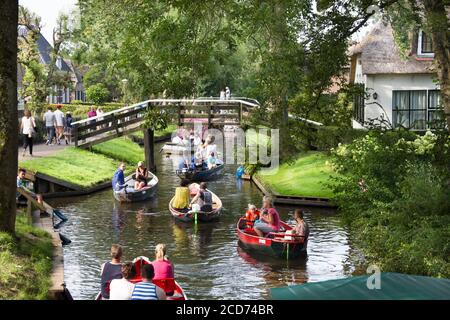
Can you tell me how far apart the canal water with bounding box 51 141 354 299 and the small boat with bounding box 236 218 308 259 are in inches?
8.3

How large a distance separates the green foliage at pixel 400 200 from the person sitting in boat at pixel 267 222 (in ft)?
9.09

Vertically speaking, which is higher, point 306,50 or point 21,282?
point 306,50

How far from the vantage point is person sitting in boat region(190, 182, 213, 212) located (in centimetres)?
2755

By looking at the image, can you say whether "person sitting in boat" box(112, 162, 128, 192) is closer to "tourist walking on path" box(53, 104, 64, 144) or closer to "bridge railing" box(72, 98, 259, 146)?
"bridge railing" box(72, 98, 259, 146)

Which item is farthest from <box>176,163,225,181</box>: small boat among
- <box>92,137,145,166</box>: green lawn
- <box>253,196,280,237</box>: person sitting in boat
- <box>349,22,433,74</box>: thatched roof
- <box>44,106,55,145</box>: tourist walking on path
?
<box>253,196,280,237</box>: person sitting in boat

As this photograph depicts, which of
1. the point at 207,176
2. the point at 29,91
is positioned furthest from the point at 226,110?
the point at 29,91

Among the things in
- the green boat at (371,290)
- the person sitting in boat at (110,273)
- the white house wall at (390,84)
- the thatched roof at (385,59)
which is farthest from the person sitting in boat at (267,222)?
the white house wall at (390,84)

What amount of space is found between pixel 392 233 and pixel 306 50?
4532mm

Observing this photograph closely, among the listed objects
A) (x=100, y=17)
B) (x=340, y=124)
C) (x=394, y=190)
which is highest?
(x=100, y=17)

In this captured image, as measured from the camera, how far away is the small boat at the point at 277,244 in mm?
22125

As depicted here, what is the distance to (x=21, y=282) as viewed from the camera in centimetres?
1499

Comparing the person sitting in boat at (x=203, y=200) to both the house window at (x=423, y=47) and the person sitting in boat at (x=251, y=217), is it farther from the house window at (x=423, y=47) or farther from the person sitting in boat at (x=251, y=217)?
the house window at (x=423, y=47)

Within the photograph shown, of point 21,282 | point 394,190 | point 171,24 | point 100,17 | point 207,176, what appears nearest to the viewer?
point 21,282
